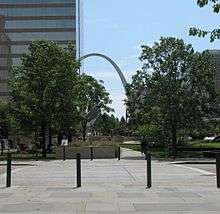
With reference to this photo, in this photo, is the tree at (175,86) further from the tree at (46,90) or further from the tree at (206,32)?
the tree at (206,32)

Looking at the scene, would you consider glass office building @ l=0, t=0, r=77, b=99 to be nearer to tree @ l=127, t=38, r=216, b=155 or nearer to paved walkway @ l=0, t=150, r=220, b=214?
tree @ l=127, t=38, r=216, b=155

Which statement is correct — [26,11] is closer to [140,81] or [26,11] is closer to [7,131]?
[7,131]

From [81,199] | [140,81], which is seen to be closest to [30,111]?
[140,81]

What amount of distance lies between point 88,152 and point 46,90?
6.13 metres

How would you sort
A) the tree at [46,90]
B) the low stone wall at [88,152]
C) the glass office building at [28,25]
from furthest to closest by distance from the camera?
the glass office building at [28,25]
the tree at [46,90]
the low stone wall at [88,152]

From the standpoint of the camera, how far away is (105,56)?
118500 millimetres

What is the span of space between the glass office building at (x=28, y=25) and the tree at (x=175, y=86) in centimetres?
7407

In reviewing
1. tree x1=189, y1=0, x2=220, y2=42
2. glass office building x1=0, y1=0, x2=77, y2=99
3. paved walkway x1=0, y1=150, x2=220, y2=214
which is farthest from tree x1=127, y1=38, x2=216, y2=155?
glass office building x1=0, y1=0, x2=77, y2=99

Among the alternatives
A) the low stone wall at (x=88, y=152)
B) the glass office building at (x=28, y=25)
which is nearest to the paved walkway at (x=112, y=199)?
the low stone wall at (x=88, y=152)

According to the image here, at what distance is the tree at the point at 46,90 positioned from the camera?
46688 mm

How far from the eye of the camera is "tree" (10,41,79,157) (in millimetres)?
46688

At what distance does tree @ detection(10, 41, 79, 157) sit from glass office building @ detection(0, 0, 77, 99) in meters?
71.2

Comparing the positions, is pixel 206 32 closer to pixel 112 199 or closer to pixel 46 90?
pixel 112 199

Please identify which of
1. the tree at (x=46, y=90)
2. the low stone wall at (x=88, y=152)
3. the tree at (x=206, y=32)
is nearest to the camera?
the tree at (x=206, y=32)
